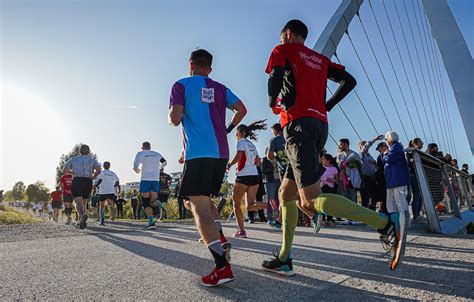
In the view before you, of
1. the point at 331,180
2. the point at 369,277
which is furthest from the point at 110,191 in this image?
the point at 369,277

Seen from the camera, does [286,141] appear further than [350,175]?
No

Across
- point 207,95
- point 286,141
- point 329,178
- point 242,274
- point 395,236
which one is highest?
point 207,95

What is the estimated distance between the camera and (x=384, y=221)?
2.38 metres

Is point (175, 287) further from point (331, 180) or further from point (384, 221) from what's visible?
point (331, 180)

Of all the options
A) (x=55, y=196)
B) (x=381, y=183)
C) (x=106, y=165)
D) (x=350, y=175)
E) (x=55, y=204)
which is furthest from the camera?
(x=55, y=196)

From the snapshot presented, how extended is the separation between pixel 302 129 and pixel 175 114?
98cm

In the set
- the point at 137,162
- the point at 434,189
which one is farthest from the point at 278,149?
the point at 137,162

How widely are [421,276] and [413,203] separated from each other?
18.8 feet

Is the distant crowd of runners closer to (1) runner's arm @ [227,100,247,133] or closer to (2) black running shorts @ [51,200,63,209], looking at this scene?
(1) runner's arm @ [227,100,247,133]

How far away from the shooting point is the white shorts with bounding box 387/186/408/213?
6.43 metres

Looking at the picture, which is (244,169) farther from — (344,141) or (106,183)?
(106,183)

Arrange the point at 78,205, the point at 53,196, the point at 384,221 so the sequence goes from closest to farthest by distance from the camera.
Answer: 1. the point at 384,221
2. the point at 78,205
3. the point at 53,196

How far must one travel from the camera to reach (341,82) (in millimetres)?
3156

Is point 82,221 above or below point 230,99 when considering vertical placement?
below
